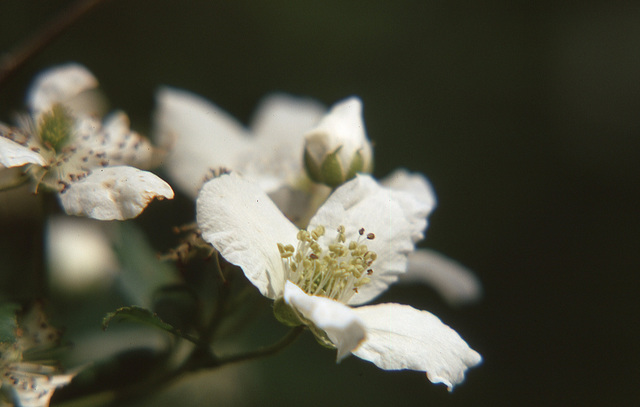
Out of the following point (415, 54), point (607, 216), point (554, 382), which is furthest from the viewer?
point (415, 54)

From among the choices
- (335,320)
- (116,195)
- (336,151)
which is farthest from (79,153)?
(335,320)

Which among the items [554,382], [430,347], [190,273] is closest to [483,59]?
[554,382]

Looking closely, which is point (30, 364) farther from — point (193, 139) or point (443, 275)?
point (443, 275)

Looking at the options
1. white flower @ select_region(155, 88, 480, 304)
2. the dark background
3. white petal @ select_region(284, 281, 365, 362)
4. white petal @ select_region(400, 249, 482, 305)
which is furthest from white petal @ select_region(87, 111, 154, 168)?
the dark background

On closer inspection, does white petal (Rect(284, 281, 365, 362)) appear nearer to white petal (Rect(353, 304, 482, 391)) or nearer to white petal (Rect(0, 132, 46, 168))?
white petal (Rect(353, 304, 482, 391))

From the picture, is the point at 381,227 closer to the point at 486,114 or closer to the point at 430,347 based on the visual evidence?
the point at 430,347
